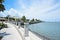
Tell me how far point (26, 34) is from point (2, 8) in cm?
586

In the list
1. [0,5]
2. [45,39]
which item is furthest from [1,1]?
[45,39]

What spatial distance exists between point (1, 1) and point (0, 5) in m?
0.51

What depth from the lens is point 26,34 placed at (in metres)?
10.5

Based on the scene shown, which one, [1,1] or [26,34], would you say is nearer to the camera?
[26,34]

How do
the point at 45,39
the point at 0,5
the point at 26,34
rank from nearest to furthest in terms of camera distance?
1. the point at 45,39
2. the point at 26,34
3. the point at 0,5

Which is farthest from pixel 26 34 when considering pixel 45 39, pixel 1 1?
pixel 1 1

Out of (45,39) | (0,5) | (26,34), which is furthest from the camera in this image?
(0,5)

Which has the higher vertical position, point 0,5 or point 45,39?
point 0,5

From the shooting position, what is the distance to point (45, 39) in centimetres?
557

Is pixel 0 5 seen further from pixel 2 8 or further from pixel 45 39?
pixel 45 39

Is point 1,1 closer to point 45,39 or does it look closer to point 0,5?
point 0,5

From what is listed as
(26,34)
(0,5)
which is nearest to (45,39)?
(26,34)

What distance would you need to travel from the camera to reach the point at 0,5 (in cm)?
1480

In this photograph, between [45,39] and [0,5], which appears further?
[0,5]
